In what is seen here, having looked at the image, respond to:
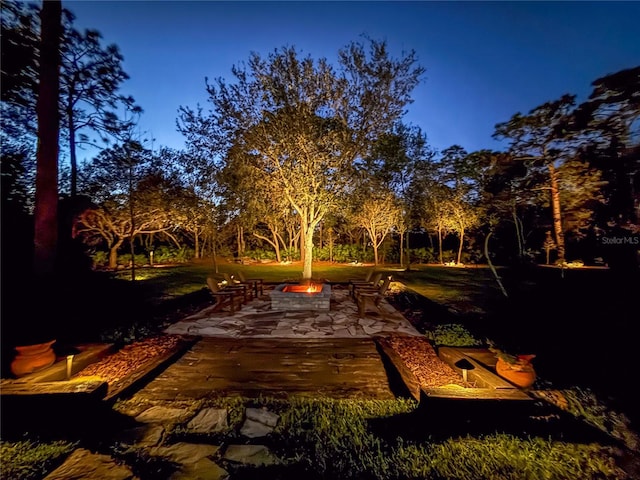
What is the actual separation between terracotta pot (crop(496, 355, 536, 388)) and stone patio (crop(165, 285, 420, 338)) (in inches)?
107

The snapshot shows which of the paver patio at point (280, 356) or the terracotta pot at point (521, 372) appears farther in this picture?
the paver patio at point (280, 356)

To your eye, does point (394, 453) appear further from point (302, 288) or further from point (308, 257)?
point (308, 257)

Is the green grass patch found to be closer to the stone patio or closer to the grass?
the grass

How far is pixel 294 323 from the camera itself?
7.44 m

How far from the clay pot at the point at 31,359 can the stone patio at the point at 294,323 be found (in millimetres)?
2614

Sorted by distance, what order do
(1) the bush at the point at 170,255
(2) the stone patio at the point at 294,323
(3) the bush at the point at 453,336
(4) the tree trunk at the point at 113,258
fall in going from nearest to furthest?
1. (3) the bush at the point at 453,336
2. (2) the stone patio at the point at 294,323
3. (4) the tree trunk at the point at 113,258
4. (1) the bush at the point at 170,255

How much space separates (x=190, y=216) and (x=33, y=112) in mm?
9483

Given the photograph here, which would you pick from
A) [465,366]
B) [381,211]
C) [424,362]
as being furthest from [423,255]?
[465,366]

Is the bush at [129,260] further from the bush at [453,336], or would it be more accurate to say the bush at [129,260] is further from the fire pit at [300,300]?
the bush at [453,336]

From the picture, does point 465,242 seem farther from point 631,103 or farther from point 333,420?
point 333,420

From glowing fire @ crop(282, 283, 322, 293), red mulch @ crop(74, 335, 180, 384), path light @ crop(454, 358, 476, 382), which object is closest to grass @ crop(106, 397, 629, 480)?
path light @ crop(454, 358, 476, 382)

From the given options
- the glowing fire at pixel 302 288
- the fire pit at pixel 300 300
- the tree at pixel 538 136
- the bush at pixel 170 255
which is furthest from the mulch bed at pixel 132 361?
the bush at pixel 170 255

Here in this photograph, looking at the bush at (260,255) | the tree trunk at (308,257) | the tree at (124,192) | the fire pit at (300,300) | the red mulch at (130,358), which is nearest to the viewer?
the red mulch at (130,358)

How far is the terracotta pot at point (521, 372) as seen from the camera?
12.5ft
